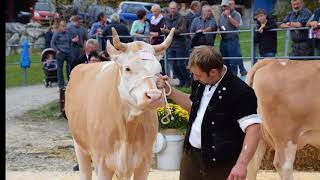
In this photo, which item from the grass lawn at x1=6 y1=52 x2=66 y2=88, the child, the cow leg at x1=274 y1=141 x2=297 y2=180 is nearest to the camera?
the cow leg at x1=274 y1=141 x2=297 y2=180

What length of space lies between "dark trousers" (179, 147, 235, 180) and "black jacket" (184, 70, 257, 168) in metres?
0.04

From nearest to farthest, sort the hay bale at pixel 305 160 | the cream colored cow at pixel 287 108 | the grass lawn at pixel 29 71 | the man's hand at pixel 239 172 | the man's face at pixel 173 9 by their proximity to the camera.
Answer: the man's hand at pixel 239 172, the cream colored cow at pixel 287 108, the hay bale at pixel 305 160, the man's face at pixel 173 9, the grass lawn at pixel 29 71

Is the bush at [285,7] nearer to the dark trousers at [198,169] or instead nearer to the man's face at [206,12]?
the man's face at [206,12]

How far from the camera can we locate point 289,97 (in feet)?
23.5

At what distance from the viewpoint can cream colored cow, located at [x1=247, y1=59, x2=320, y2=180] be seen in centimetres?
707

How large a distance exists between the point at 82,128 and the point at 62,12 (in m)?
14.7

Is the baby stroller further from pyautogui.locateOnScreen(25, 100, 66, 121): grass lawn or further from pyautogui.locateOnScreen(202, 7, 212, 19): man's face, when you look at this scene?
pyautogui.locateOnScreen(202, 7, 212, 19): man's face

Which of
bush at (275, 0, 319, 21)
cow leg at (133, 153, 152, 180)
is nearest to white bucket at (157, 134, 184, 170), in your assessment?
cow leg at (133, 153, 152, 180)

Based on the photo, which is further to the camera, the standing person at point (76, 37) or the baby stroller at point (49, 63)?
the baby stroller at point (49, 63)

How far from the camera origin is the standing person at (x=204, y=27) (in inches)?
460

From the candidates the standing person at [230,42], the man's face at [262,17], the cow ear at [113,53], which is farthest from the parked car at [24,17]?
the cow ear at [113,53]

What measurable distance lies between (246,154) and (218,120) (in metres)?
0.36

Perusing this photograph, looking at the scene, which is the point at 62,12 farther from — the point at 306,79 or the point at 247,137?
the point at 247,137

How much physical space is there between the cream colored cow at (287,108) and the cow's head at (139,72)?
101 inches
